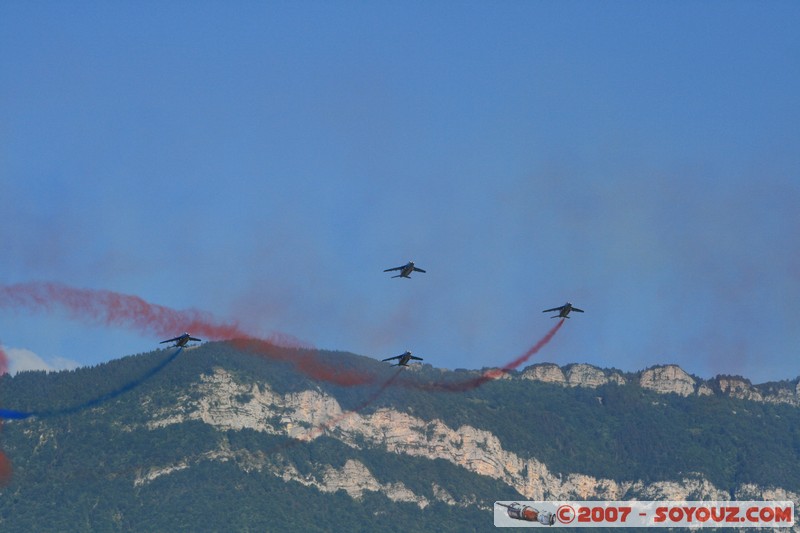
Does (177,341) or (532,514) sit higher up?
(177,341)

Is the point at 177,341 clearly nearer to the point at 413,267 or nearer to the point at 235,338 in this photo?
the point at 235,338

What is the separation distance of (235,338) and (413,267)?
64.5ft

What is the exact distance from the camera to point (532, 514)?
493ft

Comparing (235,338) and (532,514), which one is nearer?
(532,514)

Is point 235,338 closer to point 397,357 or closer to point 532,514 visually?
point 397,357

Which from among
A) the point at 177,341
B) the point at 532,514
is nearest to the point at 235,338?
the point at 177,341

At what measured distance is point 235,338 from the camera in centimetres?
19675

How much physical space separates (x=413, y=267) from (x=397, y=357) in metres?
9.54

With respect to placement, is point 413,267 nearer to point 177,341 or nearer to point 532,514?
point 177,341

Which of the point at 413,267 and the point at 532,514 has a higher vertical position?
the point at 413,267

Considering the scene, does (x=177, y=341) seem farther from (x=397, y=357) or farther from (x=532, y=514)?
(x=532, y=514)

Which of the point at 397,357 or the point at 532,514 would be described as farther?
the point at 397,357

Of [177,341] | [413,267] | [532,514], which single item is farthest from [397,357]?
[532,514]

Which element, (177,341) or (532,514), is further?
(177,341)
